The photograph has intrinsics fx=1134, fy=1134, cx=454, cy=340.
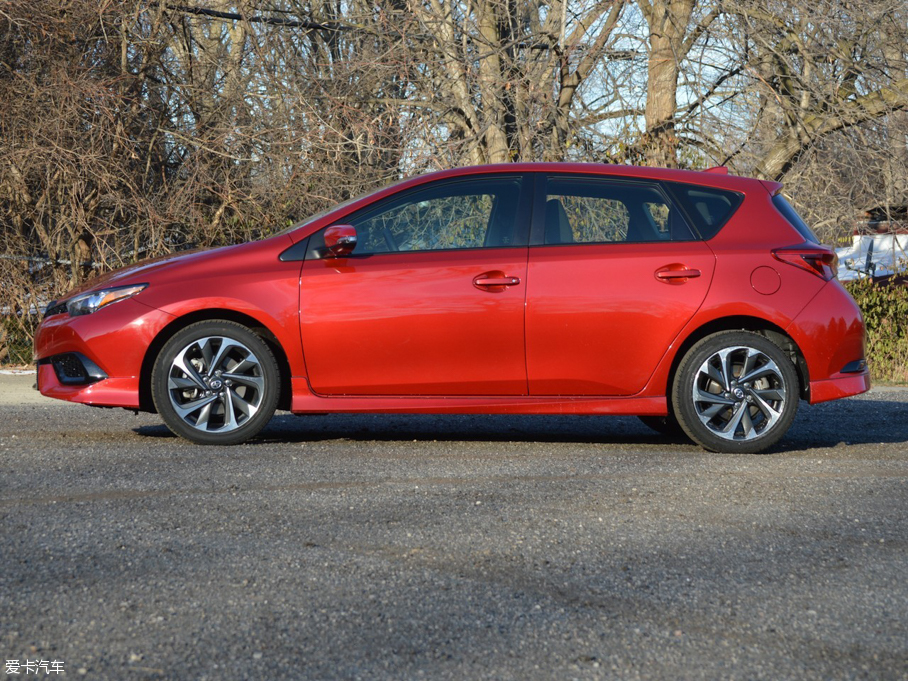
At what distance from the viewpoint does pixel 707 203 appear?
6797mm

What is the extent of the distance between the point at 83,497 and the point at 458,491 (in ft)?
5.50

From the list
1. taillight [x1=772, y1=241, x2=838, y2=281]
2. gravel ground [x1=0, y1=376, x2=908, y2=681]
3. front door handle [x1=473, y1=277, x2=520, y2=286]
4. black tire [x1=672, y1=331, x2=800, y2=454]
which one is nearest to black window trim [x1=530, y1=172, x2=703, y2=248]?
front door handle [x1=473, y1=277, x2=520, y2=286]

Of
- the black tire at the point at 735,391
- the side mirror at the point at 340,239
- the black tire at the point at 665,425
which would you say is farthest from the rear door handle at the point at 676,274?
the side mirror at the point at 340,239

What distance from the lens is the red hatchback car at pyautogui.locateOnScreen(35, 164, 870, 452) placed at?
21.2 ft

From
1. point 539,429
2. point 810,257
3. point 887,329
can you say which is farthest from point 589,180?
point 887,329

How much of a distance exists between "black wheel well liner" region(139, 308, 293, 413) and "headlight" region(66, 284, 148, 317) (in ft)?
0.96

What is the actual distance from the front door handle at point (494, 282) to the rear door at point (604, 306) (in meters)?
0.11

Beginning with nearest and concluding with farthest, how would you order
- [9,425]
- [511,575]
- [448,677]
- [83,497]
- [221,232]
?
[448,677] < [511,575] < [83,497] < [9,425] < [221,232]

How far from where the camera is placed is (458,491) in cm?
527

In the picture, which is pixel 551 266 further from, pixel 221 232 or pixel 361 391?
pixel 221 232

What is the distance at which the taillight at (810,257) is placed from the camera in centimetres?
662

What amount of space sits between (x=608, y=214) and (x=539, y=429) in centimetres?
176

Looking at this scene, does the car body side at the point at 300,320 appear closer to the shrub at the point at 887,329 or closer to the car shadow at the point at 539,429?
the car shadow at the point at 539,429

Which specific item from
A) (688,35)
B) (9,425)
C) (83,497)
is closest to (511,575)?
(83,497)
